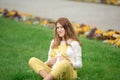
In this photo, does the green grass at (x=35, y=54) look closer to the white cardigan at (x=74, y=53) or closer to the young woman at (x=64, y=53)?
the young woman at (x=64, y=53)

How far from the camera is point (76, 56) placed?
5336mm

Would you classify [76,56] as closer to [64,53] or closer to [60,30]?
[64,53]

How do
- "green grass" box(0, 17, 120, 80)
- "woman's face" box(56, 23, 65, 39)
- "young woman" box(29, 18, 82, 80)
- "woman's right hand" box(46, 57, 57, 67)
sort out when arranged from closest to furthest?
"young woman" box(29, 18, 82, 80) → "woman's face" box(56, 23, 65, 39) → "woman's right hand" box(46, 57, 57, 67) → "green grass" box(0, 17, 120, 80)

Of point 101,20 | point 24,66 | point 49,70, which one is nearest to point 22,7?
point 101,20

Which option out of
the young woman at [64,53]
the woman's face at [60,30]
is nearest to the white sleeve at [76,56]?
the young woman at [64,53]

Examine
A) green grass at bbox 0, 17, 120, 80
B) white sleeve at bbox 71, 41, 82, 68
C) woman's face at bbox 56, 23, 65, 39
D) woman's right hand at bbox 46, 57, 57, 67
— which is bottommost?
green grass at bbox 0, 17, 120, 80

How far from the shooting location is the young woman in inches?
207

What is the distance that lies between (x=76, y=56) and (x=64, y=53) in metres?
0.21

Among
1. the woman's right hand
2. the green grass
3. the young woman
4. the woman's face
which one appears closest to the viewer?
the young woman

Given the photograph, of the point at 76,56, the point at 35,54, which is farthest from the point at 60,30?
the point at 35,54

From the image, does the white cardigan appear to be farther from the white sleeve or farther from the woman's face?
the woman's face

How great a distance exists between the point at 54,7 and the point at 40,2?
5.21 ft

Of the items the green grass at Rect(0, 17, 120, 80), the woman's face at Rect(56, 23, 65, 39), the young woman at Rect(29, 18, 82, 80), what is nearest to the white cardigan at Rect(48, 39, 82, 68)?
the young woman at Rect(29, 18, 82, 80)

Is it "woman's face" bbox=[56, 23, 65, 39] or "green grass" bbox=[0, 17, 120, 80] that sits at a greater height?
"woman's face" bbox=[56, 23, 65, 39]
